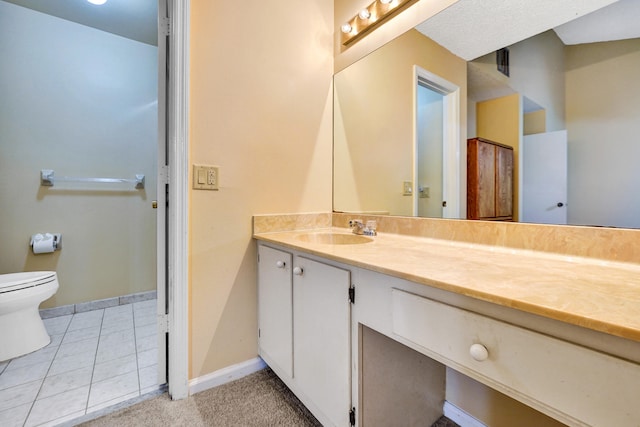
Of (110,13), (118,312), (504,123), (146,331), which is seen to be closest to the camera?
(504,123)

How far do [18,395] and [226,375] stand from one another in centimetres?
95

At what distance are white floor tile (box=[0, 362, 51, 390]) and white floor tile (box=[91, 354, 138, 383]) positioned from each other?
0.82 feet

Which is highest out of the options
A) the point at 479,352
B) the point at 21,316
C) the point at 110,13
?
the point at 110,13

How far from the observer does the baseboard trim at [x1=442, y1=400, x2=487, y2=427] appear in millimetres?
1065

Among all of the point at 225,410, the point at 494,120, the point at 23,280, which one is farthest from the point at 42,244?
the point at 494,120

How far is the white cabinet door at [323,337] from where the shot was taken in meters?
0.89

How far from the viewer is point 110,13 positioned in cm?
204

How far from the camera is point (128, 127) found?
2391mm

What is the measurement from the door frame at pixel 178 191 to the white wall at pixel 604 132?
1477 mm

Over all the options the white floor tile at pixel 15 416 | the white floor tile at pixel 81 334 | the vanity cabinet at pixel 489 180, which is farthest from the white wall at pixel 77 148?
the vanity cabinet at pixel 489 180

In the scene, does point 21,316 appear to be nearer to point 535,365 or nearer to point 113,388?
point 113,388

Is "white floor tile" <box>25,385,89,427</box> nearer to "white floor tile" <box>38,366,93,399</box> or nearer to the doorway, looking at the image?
"white floor tile" <box>38,366,93,399</box>

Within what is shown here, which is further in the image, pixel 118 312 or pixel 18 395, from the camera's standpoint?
pixel 118 312

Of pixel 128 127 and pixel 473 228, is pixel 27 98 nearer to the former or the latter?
pixel 128 127
